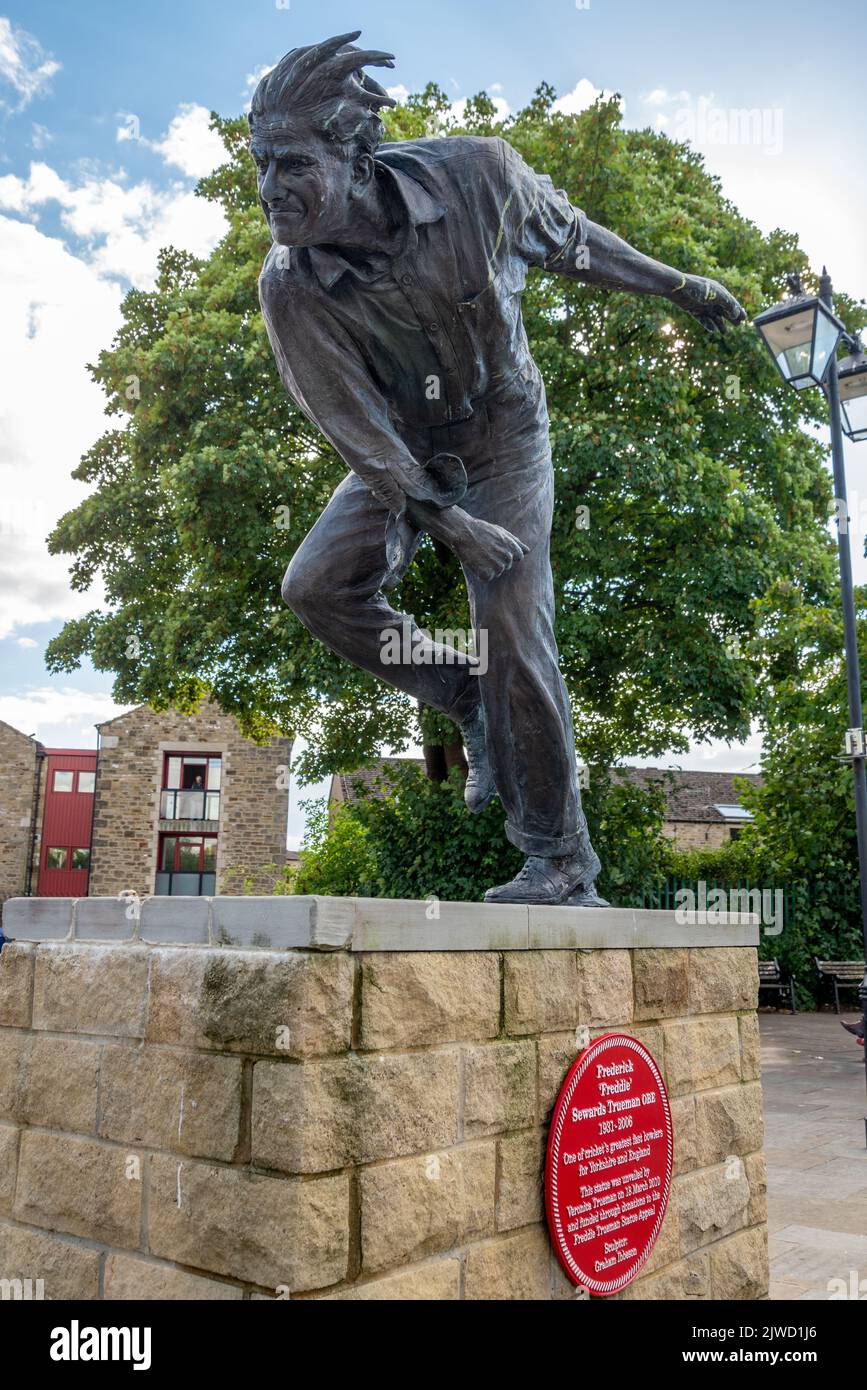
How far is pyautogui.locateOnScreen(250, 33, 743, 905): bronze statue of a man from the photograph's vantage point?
2736 millimetres

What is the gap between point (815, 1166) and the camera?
254 inches

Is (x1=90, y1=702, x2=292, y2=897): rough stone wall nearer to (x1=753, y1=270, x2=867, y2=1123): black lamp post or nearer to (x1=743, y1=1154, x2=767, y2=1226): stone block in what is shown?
(x1=753, y1=270, x2=867, y2=1123): black lamp post

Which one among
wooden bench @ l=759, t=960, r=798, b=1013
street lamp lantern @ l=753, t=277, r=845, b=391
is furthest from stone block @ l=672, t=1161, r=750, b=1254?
wooden bench @ l=759, t=960, r=798, b=1013

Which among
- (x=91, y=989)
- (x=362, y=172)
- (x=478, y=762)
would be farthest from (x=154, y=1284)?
(x=362, y=172)

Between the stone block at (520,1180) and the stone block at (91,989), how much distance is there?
0.87m

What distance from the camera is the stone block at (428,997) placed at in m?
2.27

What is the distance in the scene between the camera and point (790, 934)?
1739 cm

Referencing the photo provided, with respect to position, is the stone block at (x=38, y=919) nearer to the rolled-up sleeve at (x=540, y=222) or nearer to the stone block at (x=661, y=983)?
the stone block at (x=661, y=983)

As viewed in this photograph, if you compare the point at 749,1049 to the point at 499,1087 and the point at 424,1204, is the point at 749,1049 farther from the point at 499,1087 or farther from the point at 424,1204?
the point at 424,1204

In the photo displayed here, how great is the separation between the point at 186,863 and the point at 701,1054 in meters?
32.6

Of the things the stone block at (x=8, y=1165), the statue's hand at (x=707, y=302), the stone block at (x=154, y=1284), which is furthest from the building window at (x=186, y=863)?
the stone block at (x=154, y=1284)
